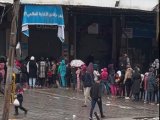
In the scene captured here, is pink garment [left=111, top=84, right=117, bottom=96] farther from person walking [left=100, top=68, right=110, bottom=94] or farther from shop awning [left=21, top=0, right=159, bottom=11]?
shop awning [left=21, top=0, right=159, bottom=11]

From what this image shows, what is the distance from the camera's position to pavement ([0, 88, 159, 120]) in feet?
67.9

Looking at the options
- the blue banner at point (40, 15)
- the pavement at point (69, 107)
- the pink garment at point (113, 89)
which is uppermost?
the blue banner at point (40, 15)

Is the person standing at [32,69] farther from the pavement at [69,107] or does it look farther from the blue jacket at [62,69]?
the blue jacket at [62,69]

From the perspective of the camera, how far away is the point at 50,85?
30031 mm

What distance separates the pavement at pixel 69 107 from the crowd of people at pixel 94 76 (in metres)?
0.67

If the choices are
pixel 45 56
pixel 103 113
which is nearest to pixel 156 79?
pixel 103 113

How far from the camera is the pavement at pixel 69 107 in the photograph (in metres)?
20.7

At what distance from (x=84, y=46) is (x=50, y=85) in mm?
5070

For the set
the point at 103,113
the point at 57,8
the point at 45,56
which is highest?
the point at 57,8

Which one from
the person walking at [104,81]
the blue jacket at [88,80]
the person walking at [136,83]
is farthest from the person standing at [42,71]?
the blue jacket at [88,80]

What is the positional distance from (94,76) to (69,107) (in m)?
2.27

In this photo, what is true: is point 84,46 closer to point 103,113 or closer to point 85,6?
point 85,6

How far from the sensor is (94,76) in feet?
80.5

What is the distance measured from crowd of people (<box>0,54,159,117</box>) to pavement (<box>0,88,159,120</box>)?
674 millimetres
